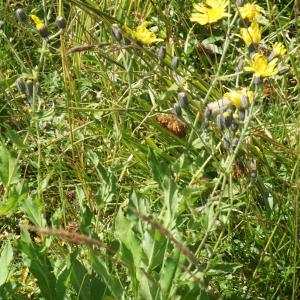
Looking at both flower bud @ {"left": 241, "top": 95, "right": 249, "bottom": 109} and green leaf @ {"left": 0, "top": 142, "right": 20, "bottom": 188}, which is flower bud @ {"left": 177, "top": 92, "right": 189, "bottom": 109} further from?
green leaf @ {"left": 0, "top": 142, "right": 20, "bottom": 188}

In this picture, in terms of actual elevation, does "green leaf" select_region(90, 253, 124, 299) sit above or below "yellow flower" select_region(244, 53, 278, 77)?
below

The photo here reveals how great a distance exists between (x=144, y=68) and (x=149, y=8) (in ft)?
1.17

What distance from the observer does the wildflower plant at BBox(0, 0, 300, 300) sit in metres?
1.39

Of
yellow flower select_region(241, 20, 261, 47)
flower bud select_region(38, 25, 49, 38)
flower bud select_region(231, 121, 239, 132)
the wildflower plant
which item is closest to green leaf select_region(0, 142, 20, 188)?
the wildflower plant

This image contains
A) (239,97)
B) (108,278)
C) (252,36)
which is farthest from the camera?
(252,36)

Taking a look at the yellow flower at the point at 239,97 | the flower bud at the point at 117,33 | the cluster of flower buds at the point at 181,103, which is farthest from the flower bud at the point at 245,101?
the flower bud at the point at 117,33

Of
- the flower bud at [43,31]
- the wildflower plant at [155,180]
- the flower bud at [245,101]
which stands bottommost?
the wildflower plant at [155,180]

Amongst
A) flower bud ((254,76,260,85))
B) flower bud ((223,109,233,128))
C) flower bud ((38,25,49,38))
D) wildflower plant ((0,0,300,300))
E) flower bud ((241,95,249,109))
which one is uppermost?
flower bud ((38,25,49,38))

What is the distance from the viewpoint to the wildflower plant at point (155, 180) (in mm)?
1386

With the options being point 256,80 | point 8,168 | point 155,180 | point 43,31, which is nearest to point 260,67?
point 256,80

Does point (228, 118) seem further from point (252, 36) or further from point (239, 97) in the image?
point (252, 36)

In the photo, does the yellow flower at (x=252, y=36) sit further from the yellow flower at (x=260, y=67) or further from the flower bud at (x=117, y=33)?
the flower bud at (x=117, y=33)

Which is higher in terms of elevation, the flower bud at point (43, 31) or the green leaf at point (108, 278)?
the flower bud at point (43, 31)

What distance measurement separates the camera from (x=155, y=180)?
4.81 feet
